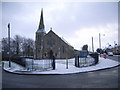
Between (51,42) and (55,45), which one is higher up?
(51,42)

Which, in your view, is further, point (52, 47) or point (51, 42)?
point (51, 42)

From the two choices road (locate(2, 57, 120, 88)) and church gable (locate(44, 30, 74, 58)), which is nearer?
road (locate(2, 57, 120, 88))

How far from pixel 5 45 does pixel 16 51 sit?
7109 mm

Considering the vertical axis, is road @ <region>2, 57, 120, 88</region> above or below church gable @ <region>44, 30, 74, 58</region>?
below

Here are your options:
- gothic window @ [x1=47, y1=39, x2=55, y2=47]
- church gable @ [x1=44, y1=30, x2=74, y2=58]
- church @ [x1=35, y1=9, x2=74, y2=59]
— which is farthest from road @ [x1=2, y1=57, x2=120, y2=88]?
gothic window @ [x1=47, y1=39, x2=55, y2=47]

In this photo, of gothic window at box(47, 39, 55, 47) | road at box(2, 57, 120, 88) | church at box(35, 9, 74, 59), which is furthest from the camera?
gothic window at box(47, 39, 55, 47)

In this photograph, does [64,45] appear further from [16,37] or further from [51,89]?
[16,37]

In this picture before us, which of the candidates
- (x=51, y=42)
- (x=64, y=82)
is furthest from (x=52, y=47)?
(x=64, y=82)

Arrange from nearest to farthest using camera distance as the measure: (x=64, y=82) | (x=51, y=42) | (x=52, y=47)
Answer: (x=64, y=82), (x=52, y=47), (x=51, y=42)

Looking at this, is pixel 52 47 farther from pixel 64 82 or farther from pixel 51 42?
pixel 64 82

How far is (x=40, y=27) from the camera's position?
5109 centimetres

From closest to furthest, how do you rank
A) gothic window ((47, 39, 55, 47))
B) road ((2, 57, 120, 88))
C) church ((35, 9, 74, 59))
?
1. road ((2, 57, 120, 88))
2. church ((35, 9, 74, 59))
3. gothic window ((47, 39, 55, 47))

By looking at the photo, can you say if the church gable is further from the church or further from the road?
the road

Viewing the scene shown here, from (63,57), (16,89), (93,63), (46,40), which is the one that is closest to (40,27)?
(46,40)
